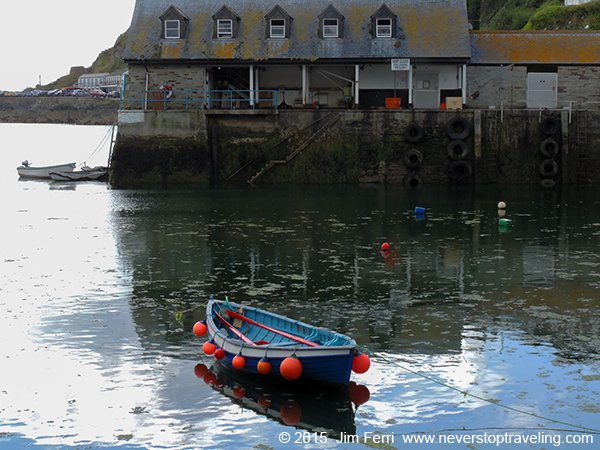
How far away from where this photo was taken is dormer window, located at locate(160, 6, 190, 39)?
53.2m

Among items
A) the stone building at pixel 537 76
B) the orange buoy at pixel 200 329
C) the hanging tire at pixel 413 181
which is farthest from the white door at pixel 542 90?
the orange buoy at pixel 200 329

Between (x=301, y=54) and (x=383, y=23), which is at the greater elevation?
(x=383, y=23)

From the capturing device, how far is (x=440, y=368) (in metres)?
17.6

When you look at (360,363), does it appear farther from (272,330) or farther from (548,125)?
(548,125)

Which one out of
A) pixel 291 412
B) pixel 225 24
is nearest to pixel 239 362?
pixel 291 412

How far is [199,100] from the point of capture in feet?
170

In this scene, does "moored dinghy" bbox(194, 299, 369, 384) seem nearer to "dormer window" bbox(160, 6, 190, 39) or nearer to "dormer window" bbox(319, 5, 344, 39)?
"dormer window" bbox(319, 5, 344, 39)

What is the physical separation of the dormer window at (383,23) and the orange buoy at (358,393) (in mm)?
38223

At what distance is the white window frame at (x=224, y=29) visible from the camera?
53156 millimetres

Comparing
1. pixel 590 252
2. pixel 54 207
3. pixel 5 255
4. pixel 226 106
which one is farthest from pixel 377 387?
pixel 226 106

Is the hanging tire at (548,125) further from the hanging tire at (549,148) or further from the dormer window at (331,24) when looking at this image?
the dormer window at (331,24)

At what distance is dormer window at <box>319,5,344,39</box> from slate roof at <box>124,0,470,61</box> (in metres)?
0.40

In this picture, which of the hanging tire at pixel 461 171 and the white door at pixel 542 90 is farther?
the white door at pixel 542 90

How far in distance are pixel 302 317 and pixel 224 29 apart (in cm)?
3464
